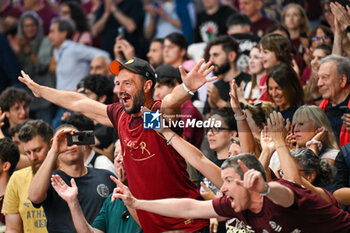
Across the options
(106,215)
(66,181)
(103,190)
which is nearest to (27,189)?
(66,181)

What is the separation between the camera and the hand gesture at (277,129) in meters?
6.17

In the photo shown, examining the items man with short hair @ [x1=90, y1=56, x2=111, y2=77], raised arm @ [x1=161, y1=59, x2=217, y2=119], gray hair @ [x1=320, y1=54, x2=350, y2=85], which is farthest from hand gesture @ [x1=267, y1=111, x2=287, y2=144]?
man with short hair @ [x1=90, y1=56, x2=111, y2=77]

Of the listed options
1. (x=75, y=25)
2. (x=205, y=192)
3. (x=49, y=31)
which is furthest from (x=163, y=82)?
(x=49, y=31)

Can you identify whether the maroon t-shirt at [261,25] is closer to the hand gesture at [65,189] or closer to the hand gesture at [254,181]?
the hand gesture at [65,189]

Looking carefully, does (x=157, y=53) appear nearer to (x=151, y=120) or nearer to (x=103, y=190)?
(x=103, y=190)

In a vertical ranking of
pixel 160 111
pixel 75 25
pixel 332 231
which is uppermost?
pixel 75 25

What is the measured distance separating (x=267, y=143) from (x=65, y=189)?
1824 millimetres

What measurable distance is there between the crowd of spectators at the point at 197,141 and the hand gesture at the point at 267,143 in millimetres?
13

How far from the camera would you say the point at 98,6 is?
13.3 m

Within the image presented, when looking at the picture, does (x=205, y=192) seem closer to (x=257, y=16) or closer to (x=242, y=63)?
(x=242, y=63)

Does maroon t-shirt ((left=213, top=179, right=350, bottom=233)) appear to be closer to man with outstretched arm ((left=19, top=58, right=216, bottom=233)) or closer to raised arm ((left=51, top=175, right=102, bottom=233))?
man with outstretched arm ((left=19, top=58, right=216, bottom=233))

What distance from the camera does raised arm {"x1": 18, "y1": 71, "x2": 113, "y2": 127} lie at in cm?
698

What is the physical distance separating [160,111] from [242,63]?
3809 mm

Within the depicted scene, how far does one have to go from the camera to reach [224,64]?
9.43 meters
